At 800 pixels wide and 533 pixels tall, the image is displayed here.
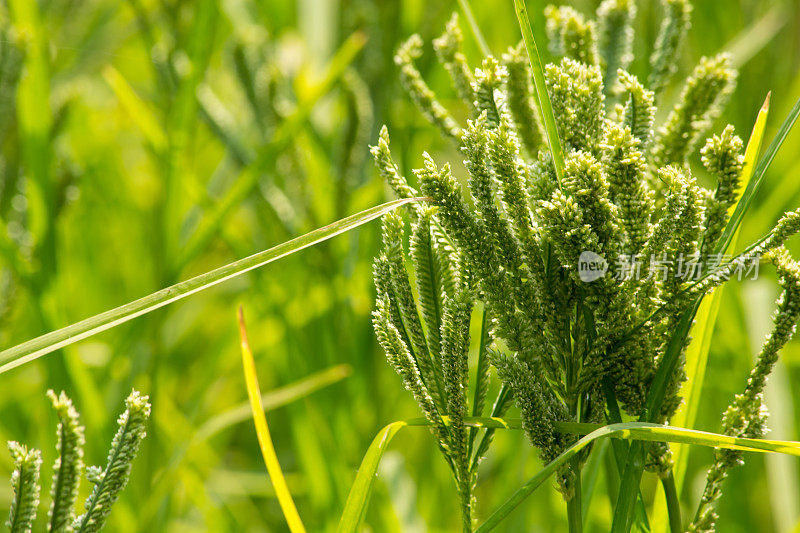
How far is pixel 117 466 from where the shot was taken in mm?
318

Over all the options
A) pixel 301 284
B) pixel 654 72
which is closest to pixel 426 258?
pixel 654 72

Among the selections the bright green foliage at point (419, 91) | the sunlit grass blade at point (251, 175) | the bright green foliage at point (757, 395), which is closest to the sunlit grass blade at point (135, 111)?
the sunlit grass blade at point (251, 175)

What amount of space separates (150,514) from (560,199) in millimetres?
616

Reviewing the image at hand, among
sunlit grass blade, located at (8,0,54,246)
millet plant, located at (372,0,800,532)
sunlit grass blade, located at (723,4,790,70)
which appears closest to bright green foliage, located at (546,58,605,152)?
millet plant, located at (372,0,800,532)

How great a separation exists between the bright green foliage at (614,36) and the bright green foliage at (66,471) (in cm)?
39

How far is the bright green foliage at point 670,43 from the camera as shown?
475 mm

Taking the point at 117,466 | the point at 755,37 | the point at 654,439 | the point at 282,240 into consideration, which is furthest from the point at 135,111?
the point at 755,37

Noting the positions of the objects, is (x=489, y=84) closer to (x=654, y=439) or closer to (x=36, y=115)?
(x=654, y=439)

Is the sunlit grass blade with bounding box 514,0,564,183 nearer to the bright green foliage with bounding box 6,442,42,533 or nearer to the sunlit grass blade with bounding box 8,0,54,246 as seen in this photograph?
the bright green foliage with bounding box 6,442,42,533

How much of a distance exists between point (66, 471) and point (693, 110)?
384 millimetres

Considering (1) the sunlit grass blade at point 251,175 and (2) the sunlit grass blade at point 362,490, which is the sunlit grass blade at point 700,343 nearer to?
(2) the sunlit grass blade at point 362,490

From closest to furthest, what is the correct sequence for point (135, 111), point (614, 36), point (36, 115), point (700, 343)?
1. point (700, 343)
2. point (614, 36)
3. point (36, 115)
4. point (135, 111)

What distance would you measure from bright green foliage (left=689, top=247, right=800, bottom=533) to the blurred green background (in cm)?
32

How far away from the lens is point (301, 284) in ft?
3.27
